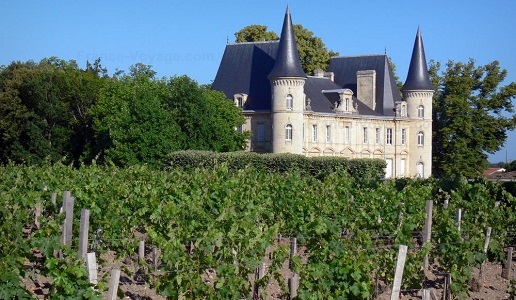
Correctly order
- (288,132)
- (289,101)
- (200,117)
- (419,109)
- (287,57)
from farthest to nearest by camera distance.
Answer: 1. (419,109)
2. (288,132)
3. (289,101)
4. (287,57)
5. (200,117)

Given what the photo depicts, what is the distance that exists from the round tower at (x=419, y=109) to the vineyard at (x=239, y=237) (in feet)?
120

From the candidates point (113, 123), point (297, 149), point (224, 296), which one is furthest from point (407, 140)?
point (224, 296)

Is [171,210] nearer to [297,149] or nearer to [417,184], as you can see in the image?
[417,184]

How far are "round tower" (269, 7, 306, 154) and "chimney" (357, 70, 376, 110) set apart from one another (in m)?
7.61

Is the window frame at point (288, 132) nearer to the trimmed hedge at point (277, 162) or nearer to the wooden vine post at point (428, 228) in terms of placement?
the trimmed hedge at point (277, 162)

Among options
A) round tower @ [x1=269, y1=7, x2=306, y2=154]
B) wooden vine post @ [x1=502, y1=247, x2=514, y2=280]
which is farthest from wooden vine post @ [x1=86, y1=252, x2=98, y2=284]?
round tower @ [x1=269, y1=7, x2=306, y2=154]

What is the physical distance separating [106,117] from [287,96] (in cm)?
998

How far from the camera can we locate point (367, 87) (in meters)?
58.0

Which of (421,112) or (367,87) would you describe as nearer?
(421,112)

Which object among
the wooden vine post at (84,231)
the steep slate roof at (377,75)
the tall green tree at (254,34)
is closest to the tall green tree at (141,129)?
the tall green tree at (254,34)

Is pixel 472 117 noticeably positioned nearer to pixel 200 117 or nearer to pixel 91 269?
pixel 200 117

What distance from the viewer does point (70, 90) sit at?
53406mm

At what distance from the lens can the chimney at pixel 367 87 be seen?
190 ft

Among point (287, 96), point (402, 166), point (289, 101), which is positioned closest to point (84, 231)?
point (287, 96)
